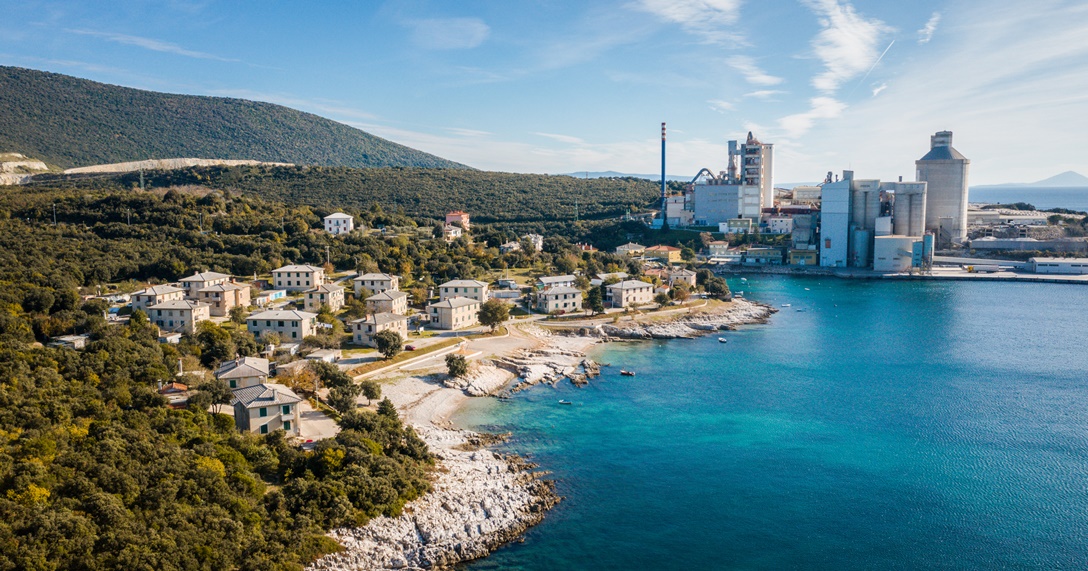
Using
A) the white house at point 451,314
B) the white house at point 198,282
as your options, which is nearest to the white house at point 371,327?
the white house at point 451,314

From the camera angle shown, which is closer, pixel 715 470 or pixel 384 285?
pixel 715 470

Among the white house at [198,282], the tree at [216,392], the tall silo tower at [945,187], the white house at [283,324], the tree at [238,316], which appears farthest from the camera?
the tall silo tower at [945,187]

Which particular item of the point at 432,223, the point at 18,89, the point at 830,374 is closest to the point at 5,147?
the point at 18,89

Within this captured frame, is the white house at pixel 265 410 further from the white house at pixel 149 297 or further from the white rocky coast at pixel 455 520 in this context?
the white house at pixel 149 297

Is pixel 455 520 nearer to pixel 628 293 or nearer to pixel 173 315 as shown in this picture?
pixel 173 315

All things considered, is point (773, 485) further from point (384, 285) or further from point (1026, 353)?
point (384, 285)

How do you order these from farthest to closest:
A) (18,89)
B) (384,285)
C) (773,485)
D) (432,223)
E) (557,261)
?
(18,89) < (432,223) < (557,261) < (384,285) < (773,485)

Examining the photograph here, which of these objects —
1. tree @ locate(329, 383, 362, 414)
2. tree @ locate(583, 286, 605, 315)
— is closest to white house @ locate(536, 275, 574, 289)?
tree @ locate(583, 286, 605, 315)

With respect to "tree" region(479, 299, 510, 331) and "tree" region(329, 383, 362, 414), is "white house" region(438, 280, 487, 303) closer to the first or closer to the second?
"tree" region(479, 299, 510, 331)
